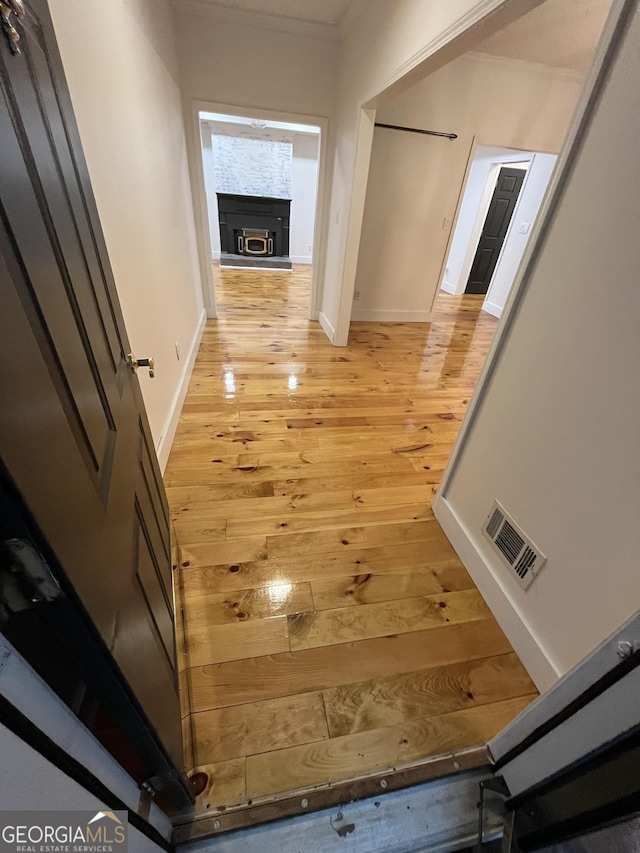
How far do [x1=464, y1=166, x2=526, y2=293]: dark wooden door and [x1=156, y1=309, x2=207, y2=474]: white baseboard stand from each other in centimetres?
495

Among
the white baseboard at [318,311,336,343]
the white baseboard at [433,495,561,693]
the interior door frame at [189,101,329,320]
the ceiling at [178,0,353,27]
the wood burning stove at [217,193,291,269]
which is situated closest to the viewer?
the white baseboard at [433,495,561,693]

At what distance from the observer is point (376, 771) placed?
0.99 metres

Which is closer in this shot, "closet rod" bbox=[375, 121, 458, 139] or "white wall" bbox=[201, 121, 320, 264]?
"closet rod" bbox=[375, 121, 458, 139]

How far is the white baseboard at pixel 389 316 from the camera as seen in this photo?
4.35m

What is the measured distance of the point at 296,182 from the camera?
7.03 m

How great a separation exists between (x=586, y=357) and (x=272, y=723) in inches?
57.2

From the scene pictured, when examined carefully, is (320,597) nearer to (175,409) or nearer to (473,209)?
(175,409)

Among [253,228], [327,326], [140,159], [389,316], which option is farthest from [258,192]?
[140,159]

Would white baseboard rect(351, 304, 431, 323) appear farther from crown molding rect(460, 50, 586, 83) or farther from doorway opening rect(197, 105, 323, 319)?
crown molding rect(460, 50, 586, 83)

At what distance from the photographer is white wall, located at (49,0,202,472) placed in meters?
1.24

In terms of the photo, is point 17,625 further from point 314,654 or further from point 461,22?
point 461,22

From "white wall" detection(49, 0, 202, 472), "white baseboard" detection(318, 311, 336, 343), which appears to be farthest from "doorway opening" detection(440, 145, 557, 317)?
"white wall" detection(49, 0, 202, 472)

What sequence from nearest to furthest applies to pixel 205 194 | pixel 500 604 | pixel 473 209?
pixel 500 604, pixel 205 194, pixel 473 209

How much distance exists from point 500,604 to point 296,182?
809cm
